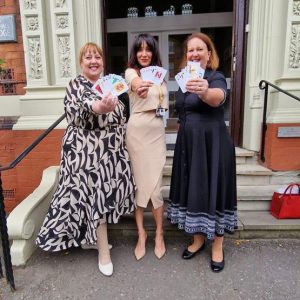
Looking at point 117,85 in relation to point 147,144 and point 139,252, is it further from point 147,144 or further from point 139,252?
point 139,252

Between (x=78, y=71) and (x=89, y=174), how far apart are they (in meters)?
1.66

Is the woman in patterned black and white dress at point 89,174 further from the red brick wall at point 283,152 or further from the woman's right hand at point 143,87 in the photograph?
the red brick wall at point 283,152

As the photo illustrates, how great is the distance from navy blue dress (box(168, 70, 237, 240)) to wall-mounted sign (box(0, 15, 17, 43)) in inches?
92.1

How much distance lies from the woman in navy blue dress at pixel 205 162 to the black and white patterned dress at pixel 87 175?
0.46 meters

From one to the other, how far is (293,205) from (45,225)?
7.50 ft

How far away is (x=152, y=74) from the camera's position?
2.21m

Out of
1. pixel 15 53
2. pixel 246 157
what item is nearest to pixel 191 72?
pixel 246 157

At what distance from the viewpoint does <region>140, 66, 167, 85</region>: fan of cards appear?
219cm

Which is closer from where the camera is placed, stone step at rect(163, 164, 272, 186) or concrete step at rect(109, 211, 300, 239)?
concrete step at rect(109, 211, 300, 239)

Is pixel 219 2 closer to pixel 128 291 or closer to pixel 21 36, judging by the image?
pixel 21 36

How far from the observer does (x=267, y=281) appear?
2.31 meters

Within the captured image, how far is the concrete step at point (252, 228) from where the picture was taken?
286 centimetres

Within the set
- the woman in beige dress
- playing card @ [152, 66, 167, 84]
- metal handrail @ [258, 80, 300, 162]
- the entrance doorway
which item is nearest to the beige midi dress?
the woman in beige dress

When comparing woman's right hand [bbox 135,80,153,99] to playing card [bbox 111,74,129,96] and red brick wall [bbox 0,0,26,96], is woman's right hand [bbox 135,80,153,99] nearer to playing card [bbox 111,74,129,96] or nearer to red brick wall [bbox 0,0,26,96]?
playing card [bbox 111,74,129,96]
